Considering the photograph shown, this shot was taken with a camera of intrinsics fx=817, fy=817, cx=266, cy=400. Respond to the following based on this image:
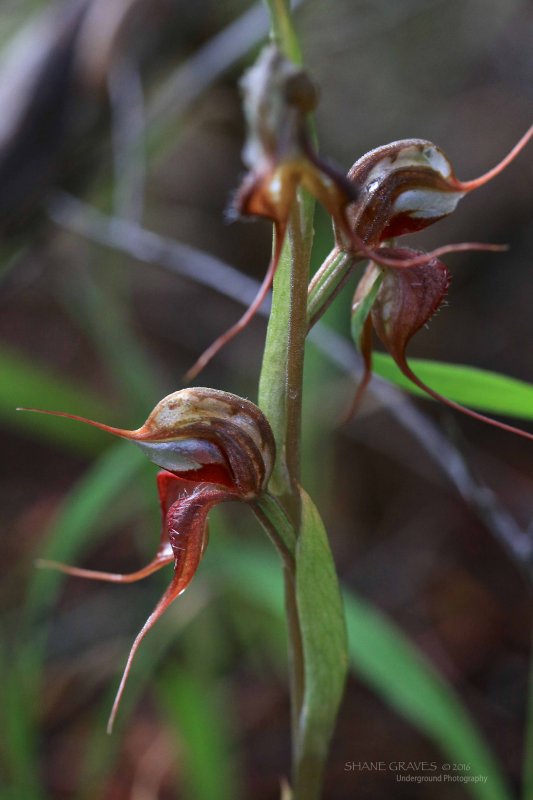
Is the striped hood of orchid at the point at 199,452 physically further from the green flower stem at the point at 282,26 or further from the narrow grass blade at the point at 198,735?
the narrow grass blade at the point at 198,735

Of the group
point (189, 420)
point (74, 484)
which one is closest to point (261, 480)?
point (189, 420)

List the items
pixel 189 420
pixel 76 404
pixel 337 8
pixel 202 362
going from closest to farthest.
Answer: pixel 189 420 < pixel 202 362 < pixel 76 404 < pixel 337 8

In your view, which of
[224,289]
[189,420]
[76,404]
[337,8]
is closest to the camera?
[189,420]

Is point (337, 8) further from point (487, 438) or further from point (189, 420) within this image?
point (189, 420)

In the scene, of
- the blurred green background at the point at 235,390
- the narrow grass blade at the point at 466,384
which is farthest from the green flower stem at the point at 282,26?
the blurred green background at the point at 235,390

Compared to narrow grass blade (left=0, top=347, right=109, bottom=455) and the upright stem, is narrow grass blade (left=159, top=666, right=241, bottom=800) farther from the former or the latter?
the upright stem

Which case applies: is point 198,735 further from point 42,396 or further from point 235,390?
point 235,390

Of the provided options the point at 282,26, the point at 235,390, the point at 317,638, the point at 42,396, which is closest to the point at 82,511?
the point at 42,396

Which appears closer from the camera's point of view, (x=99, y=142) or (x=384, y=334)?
(x=384, y=334)
